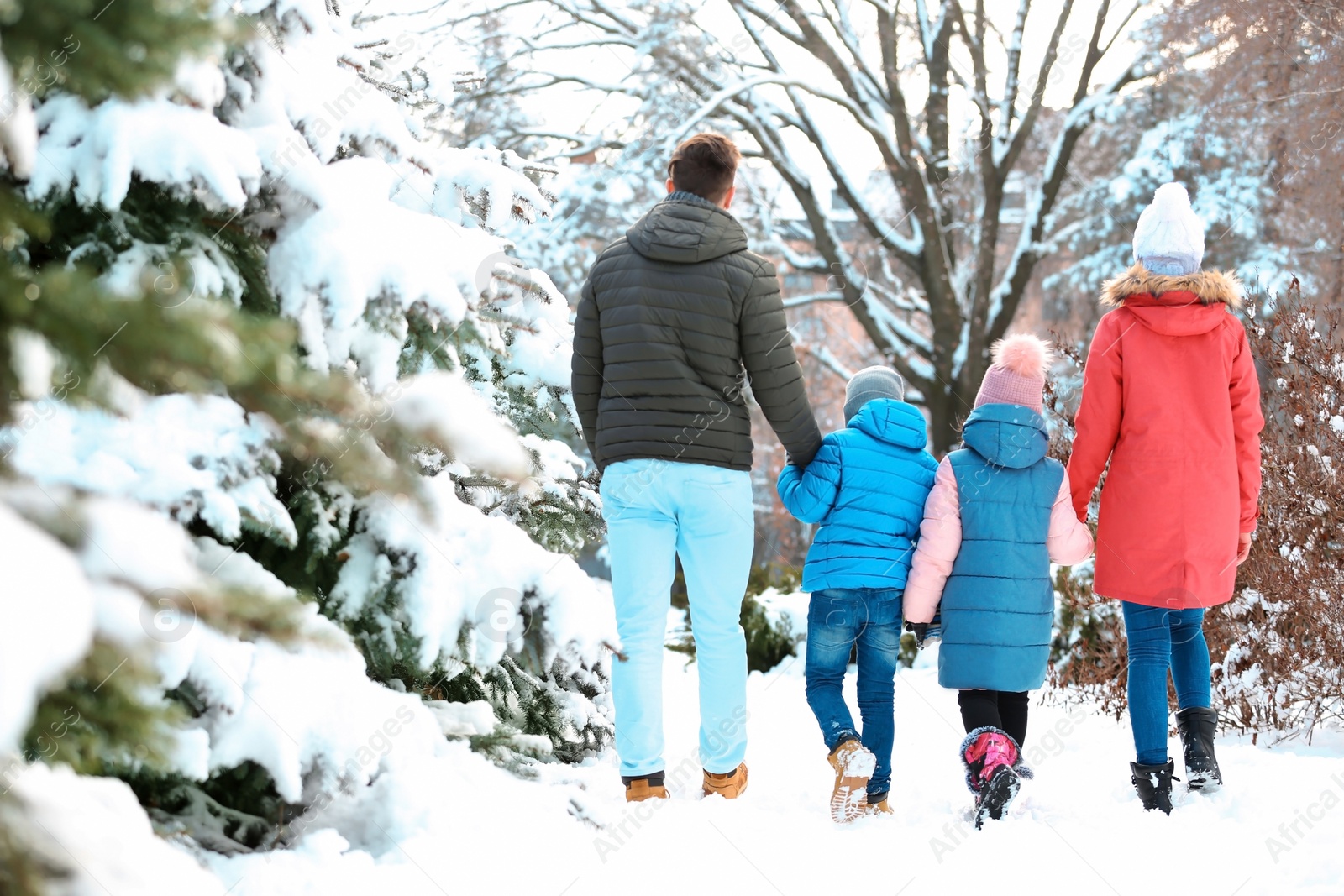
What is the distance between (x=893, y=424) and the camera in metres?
3.79

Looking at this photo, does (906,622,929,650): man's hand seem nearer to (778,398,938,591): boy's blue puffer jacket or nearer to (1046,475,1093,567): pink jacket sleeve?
(778,398,938,591): boy's blue puffer jacket

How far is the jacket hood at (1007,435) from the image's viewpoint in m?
3.63

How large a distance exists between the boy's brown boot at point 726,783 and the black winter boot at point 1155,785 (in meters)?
1.25

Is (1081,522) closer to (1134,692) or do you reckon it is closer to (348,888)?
(1134,692)

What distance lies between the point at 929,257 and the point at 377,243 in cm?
1123

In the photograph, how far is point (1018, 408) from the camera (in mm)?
3688

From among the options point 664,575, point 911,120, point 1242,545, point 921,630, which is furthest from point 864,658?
point 911,120

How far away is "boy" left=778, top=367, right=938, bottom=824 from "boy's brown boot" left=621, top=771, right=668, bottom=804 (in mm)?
601

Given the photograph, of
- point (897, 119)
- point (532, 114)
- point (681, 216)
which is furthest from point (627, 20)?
point (681, 216)

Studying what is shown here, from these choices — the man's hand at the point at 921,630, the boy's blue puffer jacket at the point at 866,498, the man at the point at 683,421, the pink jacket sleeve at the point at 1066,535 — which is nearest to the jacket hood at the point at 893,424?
the boy's blue puffer jacket at the point at 866,498

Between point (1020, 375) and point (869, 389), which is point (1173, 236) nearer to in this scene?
point (1020, 375)

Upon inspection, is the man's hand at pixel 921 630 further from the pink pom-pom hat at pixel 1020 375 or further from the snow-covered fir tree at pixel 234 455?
the snow-covered fir tree at pixel 234 455

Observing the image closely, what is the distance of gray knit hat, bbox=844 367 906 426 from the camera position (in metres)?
3.96

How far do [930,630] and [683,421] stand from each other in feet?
3.74
